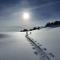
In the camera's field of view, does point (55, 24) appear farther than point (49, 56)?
Yes

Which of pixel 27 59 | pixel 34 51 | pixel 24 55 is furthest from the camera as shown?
pixel 34 51

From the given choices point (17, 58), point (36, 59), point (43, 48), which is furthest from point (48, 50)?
point (17, 58)

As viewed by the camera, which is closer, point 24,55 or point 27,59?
point 27,59

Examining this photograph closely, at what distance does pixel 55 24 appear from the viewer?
12266 mm

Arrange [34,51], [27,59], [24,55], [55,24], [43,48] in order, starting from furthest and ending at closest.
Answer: [55,24] < [43,48] < [34,51] < [24,55] < [27,59]

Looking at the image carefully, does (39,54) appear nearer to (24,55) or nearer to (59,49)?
(24,55)

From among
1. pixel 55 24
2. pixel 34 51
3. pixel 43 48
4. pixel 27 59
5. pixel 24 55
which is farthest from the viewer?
pixel 55 24

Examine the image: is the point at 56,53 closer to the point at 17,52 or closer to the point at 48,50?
the point at 48,50

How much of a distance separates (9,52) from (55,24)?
24.8 feet

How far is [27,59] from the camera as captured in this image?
4914mm

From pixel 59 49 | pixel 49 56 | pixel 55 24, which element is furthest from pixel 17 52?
pixel 55 24

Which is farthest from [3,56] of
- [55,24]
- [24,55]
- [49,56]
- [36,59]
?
[55,24]

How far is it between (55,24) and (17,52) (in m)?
7.38

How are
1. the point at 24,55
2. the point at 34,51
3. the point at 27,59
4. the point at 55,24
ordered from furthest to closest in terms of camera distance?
the point at 55,24 < the point at 34,51 < the point at 24,55 < the point at 27,59
